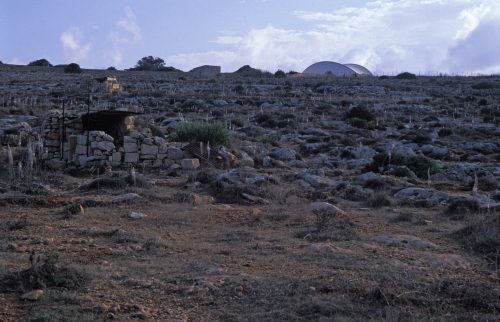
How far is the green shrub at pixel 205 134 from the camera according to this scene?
62.5 ft

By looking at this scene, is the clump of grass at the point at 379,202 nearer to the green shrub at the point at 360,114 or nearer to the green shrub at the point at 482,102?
the green shrub at the point at 360,114

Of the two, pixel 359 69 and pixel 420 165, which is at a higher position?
pixel 359 69

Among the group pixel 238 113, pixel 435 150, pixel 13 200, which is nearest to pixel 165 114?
pixel 238 113

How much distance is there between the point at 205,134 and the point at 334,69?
69.5 meters

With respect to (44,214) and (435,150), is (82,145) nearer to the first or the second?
(44,214)

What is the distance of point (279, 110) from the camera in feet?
113

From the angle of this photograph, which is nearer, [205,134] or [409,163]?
[409,163]

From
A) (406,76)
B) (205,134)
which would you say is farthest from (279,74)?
(205,134)

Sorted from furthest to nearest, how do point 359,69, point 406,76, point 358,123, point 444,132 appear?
point 359,69, point 406,76, point 358,123, point 444,132

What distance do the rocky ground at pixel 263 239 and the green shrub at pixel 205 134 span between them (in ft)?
2.70

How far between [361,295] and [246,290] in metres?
1.13

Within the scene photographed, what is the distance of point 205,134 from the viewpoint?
19062 mm

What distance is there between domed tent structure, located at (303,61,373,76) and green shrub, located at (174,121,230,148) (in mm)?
66448

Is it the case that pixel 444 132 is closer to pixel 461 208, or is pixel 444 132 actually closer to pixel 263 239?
pixel 461 208
